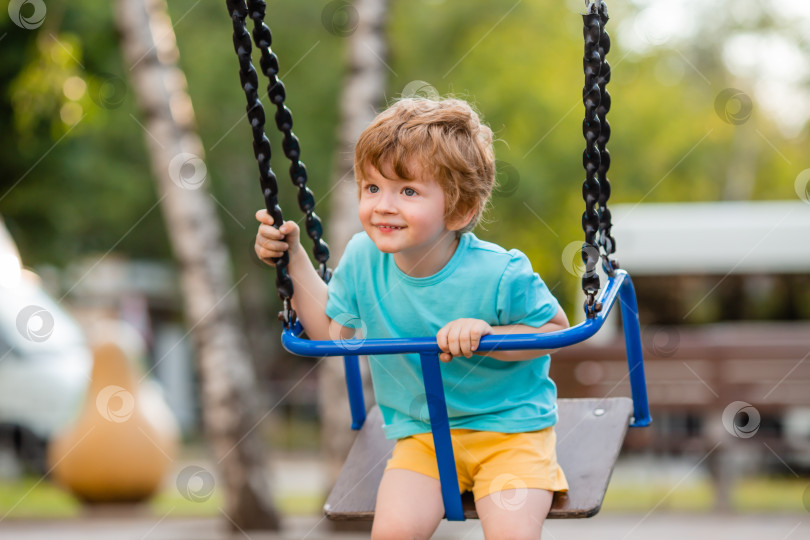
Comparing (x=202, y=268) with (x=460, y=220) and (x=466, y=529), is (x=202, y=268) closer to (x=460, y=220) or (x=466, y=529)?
(x=466, y=529)

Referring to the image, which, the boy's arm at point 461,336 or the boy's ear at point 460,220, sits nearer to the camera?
the boy's arm at point 461,336

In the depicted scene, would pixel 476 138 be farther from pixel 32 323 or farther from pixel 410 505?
pixel 32 323

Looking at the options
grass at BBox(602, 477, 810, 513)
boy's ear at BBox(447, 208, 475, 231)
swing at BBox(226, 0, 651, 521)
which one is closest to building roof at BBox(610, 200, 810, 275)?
grass at BBox(602, 477, 810, 513)

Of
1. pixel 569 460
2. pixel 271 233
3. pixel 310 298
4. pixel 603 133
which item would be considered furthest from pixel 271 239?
pixel 569 460

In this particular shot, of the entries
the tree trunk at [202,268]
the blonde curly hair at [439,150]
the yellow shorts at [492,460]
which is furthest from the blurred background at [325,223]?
the yellow shorts at [492,460]

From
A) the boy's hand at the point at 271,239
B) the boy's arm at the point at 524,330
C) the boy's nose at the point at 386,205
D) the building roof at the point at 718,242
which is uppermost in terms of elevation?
the boy's nose at the point at 386,205

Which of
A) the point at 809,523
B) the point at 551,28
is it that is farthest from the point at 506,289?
the point at 551,28

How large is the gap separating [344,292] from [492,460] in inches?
22.0

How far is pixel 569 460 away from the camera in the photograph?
271cm

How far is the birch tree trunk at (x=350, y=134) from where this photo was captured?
20.2ft

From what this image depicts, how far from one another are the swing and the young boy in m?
0.08

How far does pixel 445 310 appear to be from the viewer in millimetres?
2527

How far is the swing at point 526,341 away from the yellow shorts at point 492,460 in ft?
0.20

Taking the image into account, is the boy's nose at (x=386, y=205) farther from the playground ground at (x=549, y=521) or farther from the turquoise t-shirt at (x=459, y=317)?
the playground ground at (x=549, y=521)
